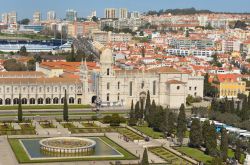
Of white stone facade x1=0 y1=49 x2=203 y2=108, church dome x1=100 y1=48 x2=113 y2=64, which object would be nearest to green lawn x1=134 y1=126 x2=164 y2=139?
white stone facade x1=0 y1=49 x2=203 y2=108

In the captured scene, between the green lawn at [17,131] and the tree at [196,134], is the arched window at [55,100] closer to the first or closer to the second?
the green lawn at [17,131]

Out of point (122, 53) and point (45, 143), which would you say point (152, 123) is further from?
point (122, 53)

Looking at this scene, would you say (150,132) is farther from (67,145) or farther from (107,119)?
(67,145)

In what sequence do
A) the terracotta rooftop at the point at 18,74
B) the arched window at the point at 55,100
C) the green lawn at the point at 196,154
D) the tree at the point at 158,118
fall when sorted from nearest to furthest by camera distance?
the green lawn at the point at 196,154 < the tree at the point at 158,118 < the arched window at the point at 55,100 < the terracotta rooftop at the point at 18,74

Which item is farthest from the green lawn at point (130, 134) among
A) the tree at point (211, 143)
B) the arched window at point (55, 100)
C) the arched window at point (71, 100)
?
the arched window at point (55, 100)

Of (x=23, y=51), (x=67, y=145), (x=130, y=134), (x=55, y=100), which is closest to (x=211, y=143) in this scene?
(x=130, y=134)

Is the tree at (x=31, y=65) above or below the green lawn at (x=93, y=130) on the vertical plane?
above
